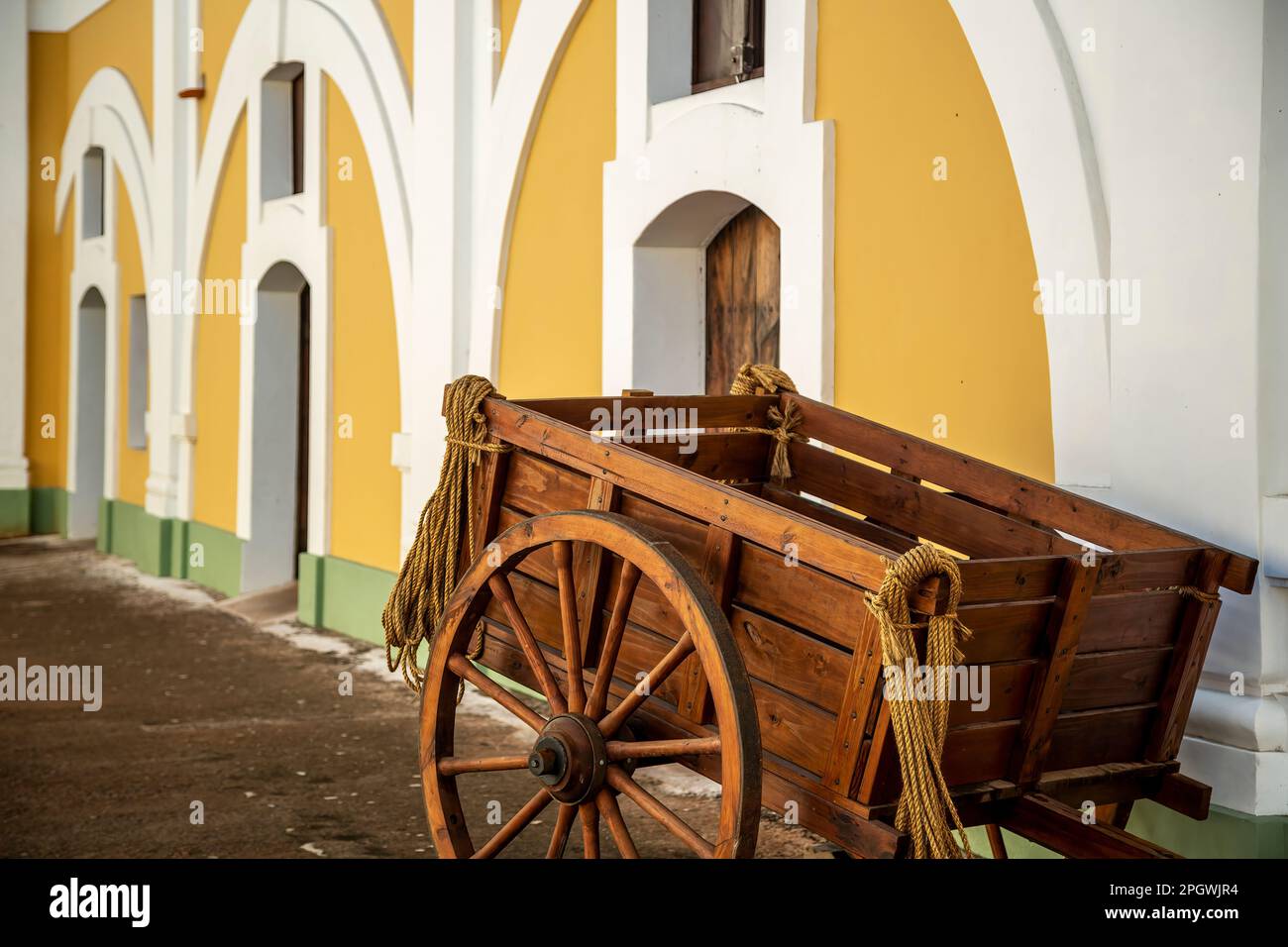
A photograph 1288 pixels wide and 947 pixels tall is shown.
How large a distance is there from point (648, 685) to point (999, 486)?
50.5 inches

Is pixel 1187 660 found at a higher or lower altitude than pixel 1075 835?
higher

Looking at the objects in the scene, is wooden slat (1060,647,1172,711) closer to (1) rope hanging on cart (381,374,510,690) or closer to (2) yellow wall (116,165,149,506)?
(1) rope hanging on cart (381,374,510,690)

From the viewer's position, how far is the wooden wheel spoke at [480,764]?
3.55m

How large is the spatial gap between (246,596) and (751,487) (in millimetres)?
6453

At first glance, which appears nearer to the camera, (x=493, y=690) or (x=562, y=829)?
(x=562, y=829)

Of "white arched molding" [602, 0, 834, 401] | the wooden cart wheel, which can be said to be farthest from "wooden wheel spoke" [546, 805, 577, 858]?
"white arched molding" [602, 0, 834, 401]

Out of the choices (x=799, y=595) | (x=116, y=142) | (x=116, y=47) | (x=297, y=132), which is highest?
(x=116, y=47)

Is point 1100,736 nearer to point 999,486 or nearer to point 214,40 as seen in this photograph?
point 999,486

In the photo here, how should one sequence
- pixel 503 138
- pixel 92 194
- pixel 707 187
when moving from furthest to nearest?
1. pixel 92 194
2. pixel 503 138
3. pixel 707 187

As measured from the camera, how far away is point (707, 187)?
5.95 m

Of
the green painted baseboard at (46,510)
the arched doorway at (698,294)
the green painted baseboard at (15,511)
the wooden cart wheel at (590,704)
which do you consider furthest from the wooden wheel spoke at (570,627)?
the green painted baseboard at (15,511)

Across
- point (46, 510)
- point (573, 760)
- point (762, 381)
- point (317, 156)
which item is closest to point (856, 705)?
point (573, 760)

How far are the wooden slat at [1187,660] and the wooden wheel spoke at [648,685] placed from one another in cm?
116

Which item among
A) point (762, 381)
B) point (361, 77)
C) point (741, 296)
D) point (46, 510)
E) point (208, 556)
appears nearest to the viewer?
point (762, 381)
